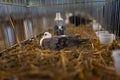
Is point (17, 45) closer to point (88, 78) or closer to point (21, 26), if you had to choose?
point (21, 26)

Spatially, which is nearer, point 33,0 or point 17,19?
point 17,19

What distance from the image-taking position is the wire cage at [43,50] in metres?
0.87

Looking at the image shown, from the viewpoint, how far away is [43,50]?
5.49 feet

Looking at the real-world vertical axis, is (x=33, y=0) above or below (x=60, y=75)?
above

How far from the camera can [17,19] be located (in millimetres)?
2141

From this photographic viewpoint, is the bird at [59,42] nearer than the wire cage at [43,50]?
No

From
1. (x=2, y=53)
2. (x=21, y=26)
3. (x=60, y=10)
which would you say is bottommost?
(x=2, y=53)

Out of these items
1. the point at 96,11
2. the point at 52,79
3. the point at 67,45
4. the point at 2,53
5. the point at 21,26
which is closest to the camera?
the point at 52,79

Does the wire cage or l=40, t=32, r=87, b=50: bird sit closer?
the wire cage

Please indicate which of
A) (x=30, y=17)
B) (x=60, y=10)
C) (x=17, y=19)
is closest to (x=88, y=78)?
(x=17, y=19)

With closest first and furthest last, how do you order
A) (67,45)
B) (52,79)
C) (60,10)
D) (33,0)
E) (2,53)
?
(52,79)
(2,53)
(67,45)
(33,0)
(60,10)

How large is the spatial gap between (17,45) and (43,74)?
120 cm

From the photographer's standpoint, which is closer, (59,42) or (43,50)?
(43,50)

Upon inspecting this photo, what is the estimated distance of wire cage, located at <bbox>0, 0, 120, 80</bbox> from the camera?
2.86 ft
